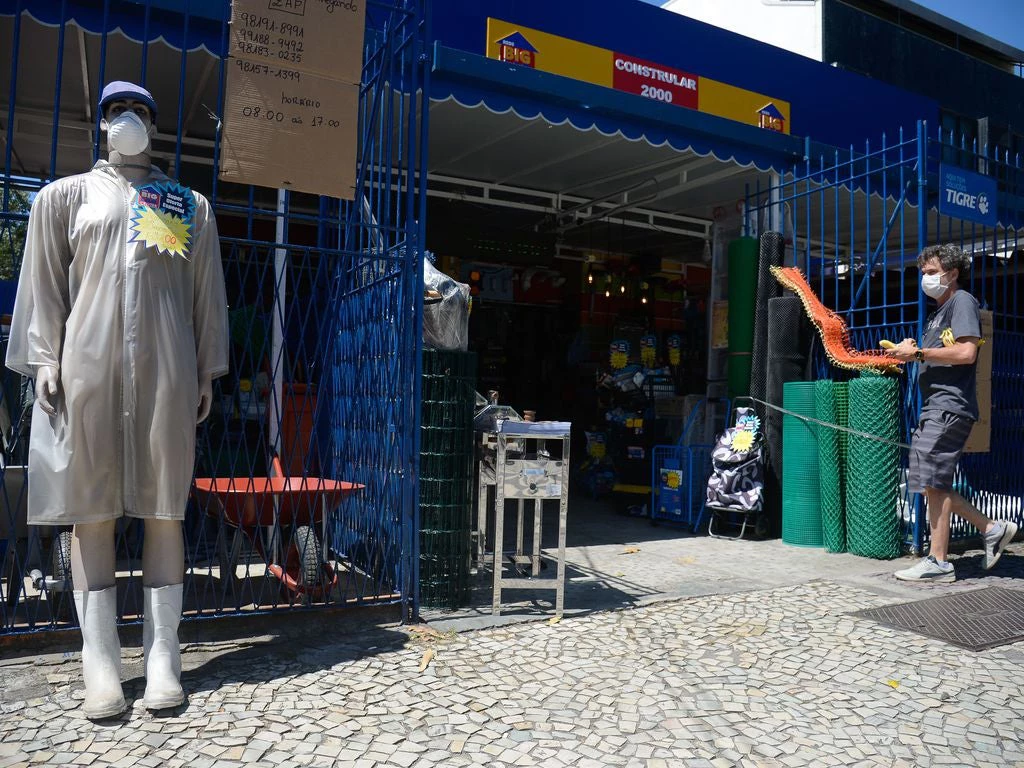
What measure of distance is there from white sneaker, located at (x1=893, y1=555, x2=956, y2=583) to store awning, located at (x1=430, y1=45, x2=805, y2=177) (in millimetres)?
3991

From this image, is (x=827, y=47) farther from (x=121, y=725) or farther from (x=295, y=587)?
(x=121, y=725)

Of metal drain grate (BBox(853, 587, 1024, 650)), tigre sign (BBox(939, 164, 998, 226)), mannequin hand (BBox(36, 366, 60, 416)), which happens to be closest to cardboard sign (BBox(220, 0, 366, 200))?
mannequin hand (BBox(36, 366, 60, 416))

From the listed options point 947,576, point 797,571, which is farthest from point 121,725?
point 947,576

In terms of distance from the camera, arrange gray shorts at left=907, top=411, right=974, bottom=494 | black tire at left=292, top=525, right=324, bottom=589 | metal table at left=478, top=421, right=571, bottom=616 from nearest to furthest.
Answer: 1. black tire at left=292, top=525, right=324, bottom=589
2. metal table at left=478, top=421, right=571, bottom=616
3. gray shorts at left=907, top=411, right=974, bottom=494

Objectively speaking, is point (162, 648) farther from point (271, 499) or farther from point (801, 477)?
point (801, 477)

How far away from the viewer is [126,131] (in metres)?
3.37

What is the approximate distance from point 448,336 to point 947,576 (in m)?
3.92

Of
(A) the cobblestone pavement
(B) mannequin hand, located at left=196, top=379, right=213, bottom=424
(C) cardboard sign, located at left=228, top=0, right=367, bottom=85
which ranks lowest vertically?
(A) the cobblestone pavement

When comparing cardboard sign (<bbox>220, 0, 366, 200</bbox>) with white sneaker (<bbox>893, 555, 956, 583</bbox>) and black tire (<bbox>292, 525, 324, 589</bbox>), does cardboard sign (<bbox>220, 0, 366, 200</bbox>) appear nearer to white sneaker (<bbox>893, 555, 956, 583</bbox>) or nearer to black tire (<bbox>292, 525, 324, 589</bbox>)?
black tire (<bbox>292, 525, 324, 589</bbox>)

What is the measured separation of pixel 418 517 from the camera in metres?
4.45

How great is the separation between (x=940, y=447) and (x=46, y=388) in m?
5.43

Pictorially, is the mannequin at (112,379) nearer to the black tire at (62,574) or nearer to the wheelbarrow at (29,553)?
the wheelbarrow at (29,553)

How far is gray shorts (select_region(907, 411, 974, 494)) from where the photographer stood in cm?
561

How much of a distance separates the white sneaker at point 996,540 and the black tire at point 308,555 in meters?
4.70
